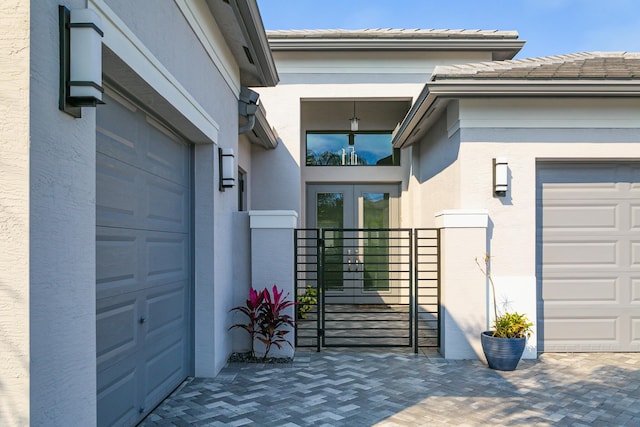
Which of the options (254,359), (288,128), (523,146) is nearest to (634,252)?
(523,146)

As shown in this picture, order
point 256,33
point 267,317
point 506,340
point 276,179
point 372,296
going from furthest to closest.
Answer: point 372,296 → point 276,179 → point 267,317 → point 506,340 → point 256,33

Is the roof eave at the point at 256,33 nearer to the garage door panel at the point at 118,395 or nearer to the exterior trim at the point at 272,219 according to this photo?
the exterior trim at the point at 272,219

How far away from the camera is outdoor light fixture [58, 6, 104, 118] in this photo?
2236 mm

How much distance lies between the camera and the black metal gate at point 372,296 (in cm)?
662

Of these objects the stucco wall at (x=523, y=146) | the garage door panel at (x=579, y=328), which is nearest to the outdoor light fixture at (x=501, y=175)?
the stucco wall at (x=523, y=146)

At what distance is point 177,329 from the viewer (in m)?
4.91

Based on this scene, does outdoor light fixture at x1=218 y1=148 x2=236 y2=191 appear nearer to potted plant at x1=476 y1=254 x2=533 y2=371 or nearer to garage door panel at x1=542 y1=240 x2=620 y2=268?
potted plant at x1=476 y1=254 x2=533 y2=371

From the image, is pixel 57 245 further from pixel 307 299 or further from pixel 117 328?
pixel 307 299

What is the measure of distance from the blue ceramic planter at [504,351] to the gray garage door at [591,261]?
3.34ft

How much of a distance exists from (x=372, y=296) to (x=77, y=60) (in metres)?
8.88

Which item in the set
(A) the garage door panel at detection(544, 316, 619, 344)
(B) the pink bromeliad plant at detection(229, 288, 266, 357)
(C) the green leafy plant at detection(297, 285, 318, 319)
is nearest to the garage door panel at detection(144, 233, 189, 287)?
(B) the pink bromeliad plant at detection(229, 288, 266, 357)

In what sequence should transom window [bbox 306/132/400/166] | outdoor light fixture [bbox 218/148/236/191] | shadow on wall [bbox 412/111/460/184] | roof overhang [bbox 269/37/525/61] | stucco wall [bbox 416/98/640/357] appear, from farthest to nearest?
transom window [bbox 306/132/400/166] < roof overhang [bbox 269/37/525/61] < shadow on wall [bbox 412/111/460/184] < stucco wall [bbox 416/98/640/357] < outdoor light fixture [bbox 218/148/236/191]

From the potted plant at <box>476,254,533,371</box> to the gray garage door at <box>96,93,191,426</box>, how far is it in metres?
3.59

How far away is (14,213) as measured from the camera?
200 cm
